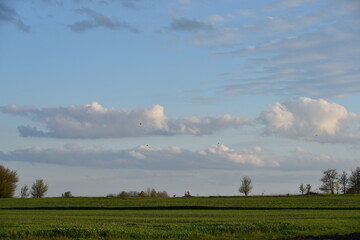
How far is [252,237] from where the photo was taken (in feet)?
115

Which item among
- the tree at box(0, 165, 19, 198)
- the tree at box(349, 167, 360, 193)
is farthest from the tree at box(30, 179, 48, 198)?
the tree at box(349, 167, 360, 193)

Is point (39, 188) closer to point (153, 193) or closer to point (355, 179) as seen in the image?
point (153, 193)

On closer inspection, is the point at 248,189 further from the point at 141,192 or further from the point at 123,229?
the point at 123,229

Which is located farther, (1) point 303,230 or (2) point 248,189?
(2) point 248,189

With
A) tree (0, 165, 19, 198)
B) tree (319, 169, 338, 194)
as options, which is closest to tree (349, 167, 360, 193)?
tree (319, 169, 338, 194)

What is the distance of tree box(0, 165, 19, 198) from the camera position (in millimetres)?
126281

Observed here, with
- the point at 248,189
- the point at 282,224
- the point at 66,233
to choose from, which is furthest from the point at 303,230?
the point at 248,189

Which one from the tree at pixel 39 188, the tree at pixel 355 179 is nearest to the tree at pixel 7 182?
the tree at pixel 39 188

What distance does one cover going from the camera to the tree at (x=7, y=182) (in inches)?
4972

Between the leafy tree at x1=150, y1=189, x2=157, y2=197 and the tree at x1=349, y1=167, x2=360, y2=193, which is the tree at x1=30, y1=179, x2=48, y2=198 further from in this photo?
the tree at x1=349, y1=167, x2=360, y2=193

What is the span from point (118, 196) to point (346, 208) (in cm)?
5445

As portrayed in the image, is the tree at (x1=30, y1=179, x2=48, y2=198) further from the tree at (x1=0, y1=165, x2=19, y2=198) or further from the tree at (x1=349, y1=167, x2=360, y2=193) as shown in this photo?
the tree at (x1=349, y1=167, x2=360, y2=193)

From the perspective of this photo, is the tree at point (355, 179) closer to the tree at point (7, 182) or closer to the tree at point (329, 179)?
the tree at point (329, 179)

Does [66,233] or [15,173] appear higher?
[15,173]
